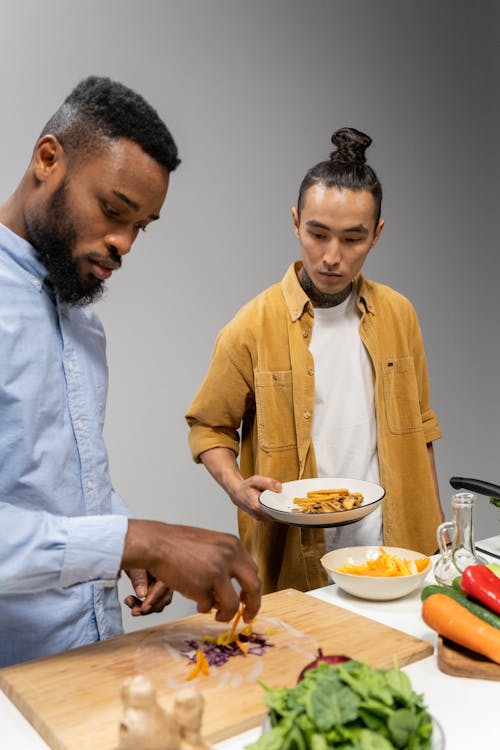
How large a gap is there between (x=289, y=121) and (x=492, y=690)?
2.71 meters

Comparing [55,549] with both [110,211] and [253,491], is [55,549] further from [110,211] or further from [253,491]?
[253,491]

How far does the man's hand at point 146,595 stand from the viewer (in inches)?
59.2

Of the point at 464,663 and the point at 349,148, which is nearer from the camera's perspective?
the point at 464,663

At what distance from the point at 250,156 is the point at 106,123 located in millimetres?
2003

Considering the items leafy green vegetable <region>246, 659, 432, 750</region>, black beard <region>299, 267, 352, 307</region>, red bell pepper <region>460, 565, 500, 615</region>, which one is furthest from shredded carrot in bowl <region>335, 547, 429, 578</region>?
black beard <region>299, 267, 352, 307</region>

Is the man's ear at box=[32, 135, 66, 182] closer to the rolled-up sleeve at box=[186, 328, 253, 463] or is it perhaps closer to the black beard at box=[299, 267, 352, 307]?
the rolled-up sleeve at box=[186, 328, 253, 463]

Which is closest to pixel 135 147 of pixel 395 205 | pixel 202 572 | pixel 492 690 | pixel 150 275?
pixel 202 572

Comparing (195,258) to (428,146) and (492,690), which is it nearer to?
(428,146)

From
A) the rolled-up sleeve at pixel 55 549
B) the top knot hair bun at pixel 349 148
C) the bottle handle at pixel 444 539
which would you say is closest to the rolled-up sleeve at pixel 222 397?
the top knot hair bun at pixel 349 148

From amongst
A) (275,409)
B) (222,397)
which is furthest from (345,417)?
(222,397)

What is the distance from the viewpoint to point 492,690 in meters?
1.19

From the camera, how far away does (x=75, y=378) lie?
144 cm

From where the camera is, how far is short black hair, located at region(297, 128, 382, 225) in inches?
82.8

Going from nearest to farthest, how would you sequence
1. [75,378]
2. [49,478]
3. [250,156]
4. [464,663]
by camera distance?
[464,663] < [49,478] < [75,378] < [250,156]
